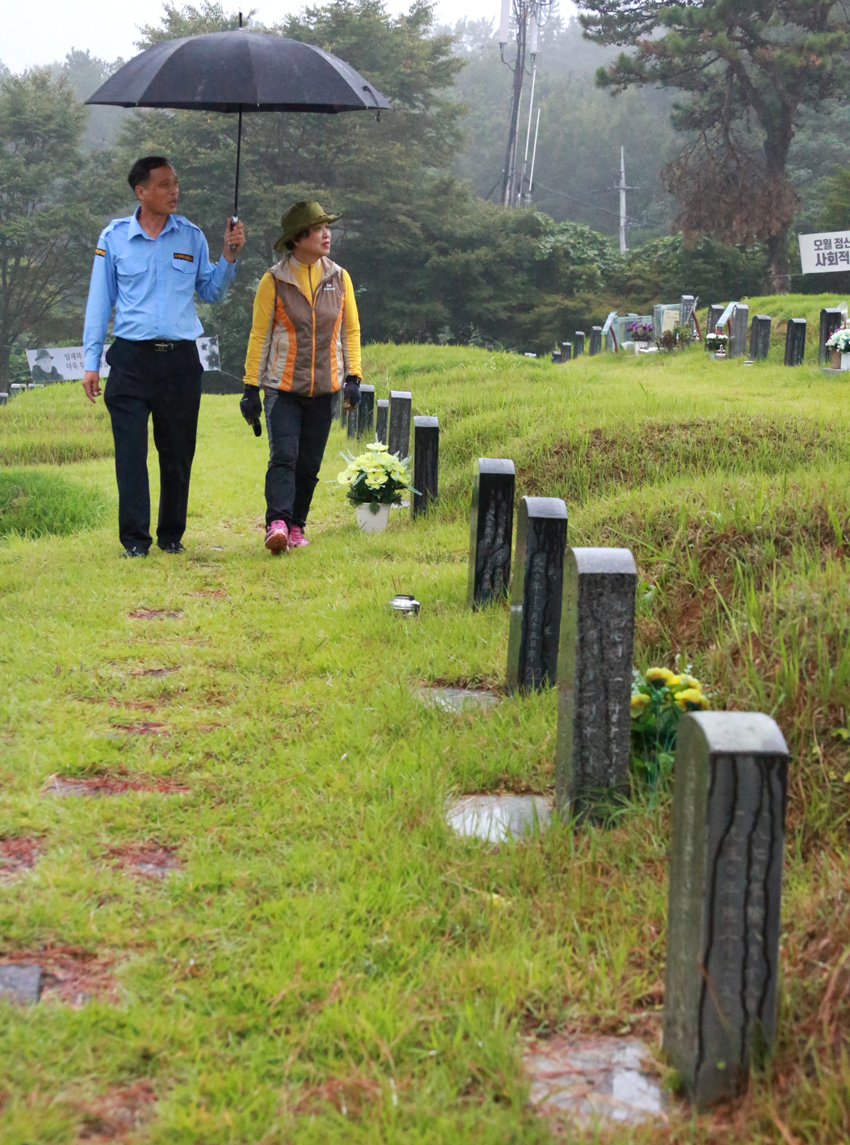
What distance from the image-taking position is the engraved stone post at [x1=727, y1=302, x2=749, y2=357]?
71.8ft

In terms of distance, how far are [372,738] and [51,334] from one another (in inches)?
1956

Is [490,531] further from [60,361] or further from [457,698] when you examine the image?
[60,361]

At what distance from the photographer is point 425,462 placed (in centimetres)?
839

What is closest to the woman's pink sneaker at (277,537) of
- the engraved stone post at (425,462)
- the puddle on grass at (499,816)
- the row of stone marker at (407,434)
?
the row of stone marker at (407,434)

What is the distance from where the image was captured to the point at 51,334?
165ft

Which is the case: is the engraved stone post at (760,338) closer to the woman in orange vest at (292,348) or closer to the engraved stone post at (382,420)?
the engraved stone post at (382,420)

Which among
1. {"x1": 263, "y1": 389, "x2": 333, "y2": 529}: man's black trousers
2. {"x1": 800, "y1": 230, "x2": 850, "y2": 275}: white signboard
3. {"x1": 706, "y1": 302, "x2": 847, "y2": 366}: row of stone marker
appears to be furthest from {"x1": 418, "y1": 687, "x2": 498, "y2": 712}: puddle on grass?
{"x1": 800, "y1": 230, "x2": 850, "y2": 275}: white signboard

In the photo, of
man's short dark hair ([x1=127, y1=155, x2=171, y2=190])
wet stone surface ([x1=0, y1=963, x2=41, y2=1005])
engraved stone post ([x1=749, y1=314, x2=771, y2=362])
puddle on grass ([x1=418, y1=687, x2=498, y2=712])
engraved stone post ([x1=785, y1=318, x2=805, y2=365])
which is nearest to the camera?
wet stone surface ([x1=0, y1=963, x2=41, y2=1005])

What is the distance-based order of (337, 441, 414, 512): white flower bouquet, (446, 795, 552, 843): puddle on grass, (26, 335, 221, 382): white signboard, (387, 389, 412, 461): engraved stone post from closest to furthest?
(446, 795, 552, 843): puddle on grass → (337, 441, 414, 512): white flower bouquet → (387, 389, 412, 461): engraved stone post → (26, 335, 221, 382): white signboard

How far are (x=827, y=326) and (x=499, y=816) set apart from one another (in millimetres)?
16449

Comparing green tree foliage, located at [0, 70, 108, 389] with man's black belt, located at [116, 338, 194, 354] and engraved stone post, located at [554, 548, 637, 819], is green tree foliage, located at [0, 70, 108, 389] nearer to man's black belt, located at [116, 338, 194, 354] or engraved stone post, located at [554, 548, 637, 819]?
man's black belt, located at [116, 338, 194, 354]

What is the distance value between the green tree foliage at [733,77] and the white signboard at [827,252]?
436 inches

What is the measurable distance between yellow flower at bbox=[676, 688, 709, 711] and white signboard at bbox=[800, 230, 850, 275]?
24225mm

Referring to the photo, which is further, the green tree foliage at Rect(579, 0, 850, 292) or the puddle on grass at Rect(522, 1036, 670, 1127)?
the green tree foliage at Rect(579, 0, 850, 292)
